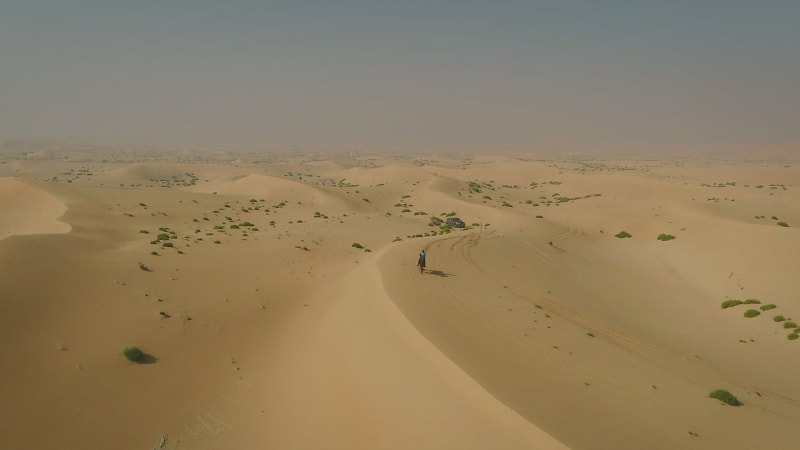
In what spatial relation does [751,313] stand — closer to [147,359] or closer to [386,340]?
[386,340]

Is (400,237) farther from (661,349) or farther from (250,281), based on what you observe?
(661,349)

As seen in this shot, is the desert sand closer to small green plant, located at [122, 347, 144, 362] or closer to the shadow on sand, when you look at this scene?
the shadow on sand

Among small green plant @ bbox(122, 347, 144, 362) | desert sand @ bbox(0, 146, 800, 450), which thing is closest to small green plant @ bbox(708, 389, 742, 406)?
desert sand @ bbox(0, 146, 800, 450)

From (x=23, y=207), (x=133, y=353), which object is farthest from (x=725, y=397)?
(x=23, y=207)

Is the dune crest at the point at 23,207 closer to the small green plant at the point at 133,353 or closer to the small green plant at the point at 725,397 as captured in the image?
the small green plant at the point at 133,353

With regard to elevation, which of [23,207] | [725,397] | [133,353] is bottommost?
[23,207]

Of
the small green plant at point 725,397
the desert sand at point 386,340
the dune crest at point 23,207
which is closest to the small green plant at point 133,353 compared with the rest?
the desert sand at point 386,340

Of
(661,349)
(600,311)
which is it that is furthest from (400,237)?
(661,349)
